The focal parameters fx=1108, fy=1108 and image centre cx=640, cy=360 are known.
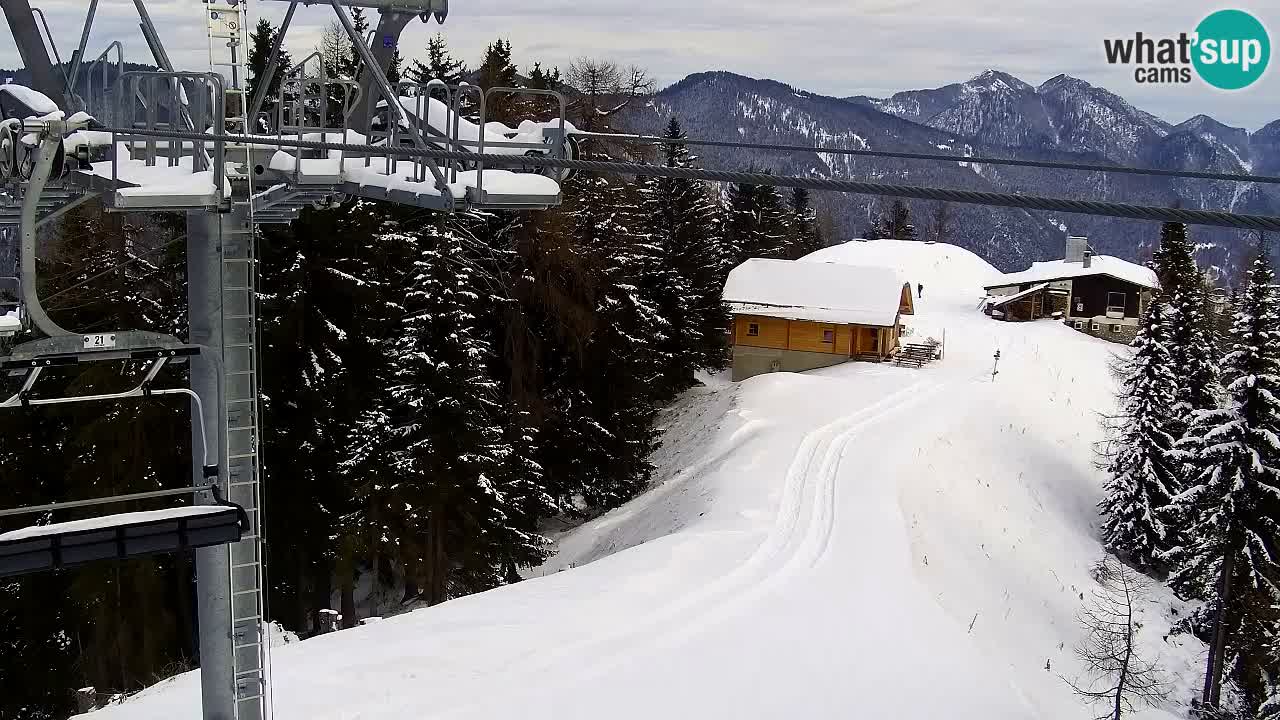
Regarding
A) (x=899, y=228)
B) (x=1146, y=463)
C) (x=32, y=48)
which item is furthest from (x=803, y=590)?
(x=899, y=228)

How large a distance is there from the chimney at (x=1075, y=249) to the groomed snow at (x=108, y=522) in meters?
76.7

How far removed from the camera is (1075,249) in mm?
77812

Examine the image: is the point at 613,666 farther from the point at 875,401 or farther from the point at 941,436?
the point at 875,401

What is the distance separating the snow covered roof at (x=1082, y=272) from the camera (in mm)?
72500

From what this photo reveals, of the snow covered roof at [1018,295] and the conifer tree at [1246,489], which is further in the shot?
the snow covered roof at [1018,295]

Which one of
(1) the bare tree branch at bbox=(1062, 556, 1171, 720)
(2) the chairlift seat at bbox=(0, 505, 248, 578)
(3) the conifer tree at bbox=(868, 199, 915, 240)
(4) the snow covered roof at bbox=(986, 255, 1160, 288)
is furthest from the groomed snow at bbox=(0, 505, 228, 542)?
(3) the conifer tree at bbox=(868, 199, 915, 240)

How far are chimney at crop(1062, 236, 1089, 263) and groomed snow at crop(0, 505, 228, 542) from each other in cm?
7671

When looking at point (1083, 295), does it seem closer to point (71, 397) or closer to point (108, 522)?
point (71, 397)

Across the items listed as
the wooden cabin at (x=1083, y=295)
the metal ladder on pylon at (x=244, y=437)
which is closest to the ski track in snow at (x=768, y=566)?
the metal ladder on pylon at (x=244, y=437)

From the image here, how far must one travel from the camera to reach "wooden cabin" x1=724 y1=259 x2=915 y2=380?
5306 cm

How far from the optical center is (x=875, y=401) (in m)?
43.7

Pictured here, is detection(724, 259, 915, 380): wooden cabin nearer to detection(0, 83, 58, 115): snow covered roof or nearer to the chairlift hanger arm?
detection(0, 83, 58, 115): snow covered roof

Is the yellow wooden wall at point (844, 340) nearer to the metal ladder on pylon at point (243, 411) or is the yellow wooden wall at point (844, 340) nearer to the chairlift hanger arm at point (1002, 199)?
the metal ladder on pylon at point (243, 411)

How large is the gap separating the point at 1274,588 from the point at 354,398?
25.1 m
